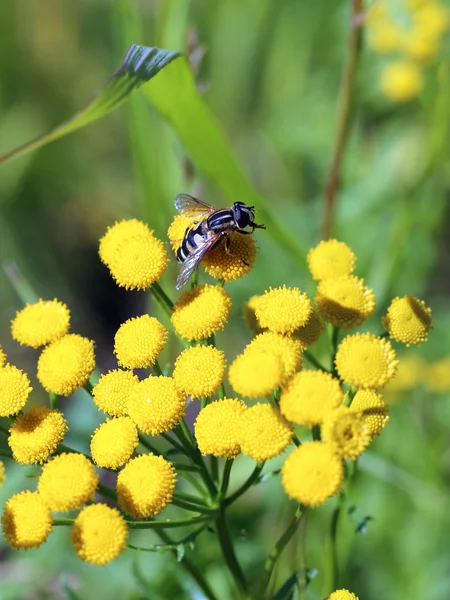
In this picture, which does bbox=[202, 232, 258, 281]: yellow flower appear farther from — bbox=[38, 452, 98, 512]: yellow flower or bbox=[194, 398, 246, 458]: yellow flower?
bbox=[38, 452, 98, 512]: yellow flower

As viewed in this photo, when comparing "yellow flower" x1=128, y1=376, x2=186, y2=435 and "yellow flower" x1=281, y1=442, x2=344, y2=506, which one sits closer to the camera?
"yellow flower" x1=281, y1=442, x2=344, y2=506

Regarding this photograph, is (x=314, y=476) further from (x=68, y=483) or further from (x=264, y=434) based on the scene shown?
(x=68, y=483)

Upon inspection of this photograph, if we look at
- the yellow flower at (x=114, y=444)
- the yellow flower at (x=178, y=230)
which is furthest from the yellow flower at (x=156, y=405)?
the yellow flower at (x=178, y=230)

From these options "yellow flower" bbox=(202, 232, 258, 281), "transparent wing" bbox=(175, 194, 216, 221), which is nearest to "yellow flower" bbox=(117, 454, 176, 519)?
"yellow flower" bbox=(202, 232, 258, 281)

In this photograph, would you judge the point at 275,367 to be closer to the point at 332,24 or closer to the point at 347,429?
the point at 347,429

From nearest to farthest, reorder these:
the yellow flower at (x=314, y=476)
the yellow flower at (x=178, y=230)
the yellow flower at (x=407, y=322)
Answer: the yellow flower at (x=314, y=476)
the yellow flower at (x=407, y=322)
the yellow flower at (x=178, y=230)

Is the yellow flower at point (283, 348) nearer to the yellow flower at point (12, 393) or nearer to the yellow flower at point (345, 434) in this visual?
the yellow flower at point (345, 434)
